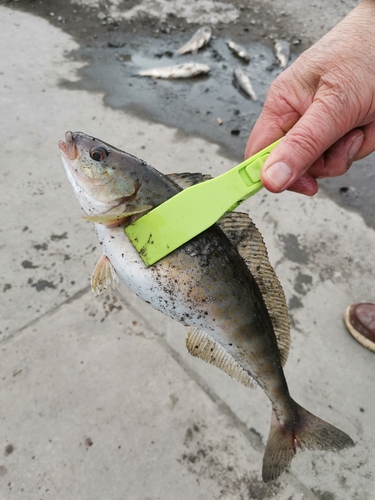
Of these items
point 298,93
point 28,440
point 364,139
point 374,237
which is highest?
point 298,93

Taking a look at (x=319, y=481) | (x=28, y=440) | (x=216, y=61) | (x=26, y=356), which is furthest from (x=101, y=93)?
(x=319, y=481)

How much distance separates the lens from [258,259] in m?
1.57

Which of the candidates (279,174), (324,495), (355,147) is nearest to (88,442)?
(324,495)

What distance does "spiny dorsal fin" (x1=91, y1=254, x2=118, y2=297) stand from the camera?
1.56 m

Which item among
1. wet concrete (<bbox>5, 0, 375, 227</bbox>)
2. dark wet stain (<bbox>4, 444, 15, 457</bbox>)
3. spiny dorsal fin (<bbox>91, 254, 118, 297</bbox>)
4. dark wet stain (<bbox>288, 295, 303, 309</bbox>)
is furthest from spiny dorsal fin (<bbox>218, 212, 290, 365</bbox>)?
wet concrete (<bbox>5, 0, 375, 227</bbox>)

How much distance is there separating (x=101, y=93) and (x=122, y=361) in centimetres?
333

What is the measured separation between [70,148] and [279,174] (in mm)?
790

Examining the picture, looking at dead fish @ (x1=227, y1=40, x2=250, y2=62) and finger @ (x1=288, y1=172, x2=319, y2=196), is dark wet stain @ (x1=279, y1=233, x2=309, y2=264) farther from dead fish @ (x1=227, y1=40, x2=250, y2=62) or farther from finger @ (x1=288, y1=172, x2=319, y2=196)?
dead fish @ (x1=227, y1=40, x2=250, y2=62)

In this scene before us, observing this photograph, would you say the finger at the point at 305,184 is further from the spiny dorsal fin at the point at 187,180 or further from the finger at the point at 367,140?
the spiny dorsal fin at the point at 187,180

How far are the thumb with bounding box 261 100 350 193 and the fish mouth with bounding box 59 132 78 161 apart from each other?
702mm

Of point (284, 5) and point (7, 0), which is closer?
point (7, 0)

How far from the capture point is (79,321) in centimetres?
250

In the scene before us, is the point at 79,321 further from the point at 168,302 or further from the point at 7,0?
the point at 7,0

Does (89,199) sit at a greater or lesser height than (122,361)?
greater
